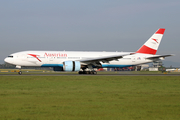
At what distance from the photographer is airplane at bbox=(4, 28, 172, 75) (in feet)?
134

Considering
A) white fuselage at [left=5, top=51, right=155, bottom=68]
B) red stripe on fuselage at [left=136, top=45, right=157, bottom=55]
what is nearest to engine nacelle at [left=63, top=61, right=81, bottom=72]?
white fuselage at [left=5, top=51, right=155, bottom=68]

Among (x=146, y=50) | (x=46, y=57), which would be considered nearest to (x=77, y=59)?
(x=46, y=57)

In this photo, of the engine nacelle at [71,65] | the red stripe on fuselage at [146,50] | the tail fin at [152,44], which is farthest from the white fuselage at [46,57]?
the tail fin at [152,44]

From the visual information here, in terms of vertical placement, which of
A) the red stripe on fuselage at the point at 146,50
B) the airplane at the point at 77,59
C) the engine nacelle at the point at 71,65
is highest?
the red stripe on fuselage at the point at 146,50

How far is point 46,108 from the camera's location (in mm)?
9703

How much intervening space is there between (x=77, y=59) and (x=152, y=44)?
16.1 meters

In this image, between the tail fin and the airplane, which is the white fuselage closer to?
the airplane

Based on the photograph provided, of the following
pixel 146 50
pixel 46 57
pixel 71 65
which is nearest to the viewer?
pixel 71 65

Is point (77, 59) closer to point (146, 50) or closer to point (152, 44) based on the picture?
point (146, 50)

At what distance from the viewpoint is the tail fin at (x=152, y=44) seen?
157 feet

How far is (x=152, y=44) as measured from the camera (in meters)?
48.1

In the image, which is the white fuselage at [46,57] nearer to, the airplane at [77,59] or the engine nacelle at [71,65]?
the airplane at [77,59]

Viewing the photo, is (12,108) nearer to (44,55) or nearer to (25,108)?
(25,108)

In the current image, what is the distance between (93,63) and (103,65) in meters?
3.19
